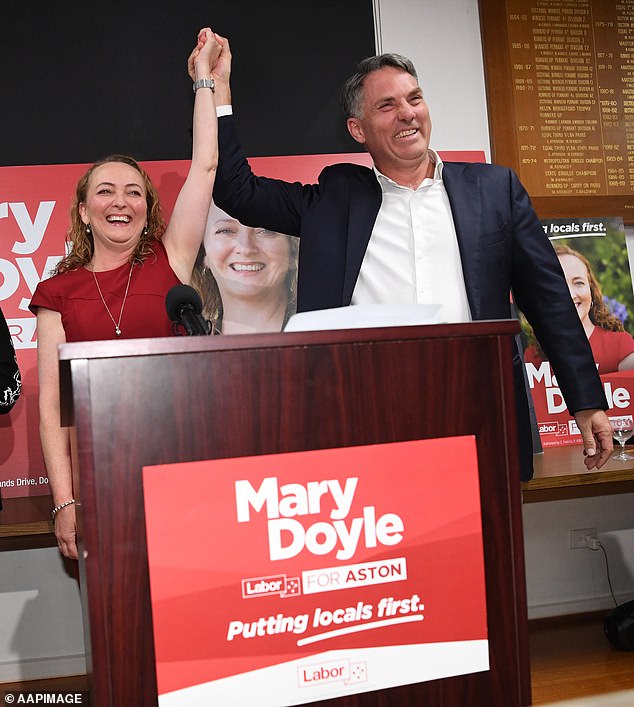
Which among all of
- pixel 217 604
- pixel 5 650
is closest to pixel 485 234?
pixel 217 604

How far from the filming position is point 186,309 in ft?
4.40

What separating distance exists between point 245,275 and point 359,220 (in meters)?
0.73

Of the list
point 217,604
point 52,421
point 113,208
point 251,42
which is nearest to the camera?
point 217,604

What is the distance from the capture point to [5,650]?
292 centimetres

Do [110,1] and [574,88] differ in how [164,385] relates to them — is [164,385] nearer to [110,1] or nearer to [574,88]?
[110,1]

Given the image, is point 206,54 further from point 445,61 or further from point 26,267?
point 445,61

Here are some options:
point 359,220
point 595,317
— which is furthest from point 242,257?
point 595,317

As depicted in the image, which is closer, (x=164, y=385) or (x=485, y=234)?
(x=164, y=385)

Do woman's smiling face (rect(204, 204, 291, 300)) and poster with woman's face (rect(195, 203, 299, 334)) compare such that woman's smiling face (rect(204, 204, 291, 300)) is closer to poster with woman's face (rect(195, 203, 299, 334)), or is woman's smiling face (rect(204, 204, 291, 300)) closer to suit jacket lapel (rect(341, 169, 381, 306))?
poster with woman's face (rect(195, 203, 299, 334))

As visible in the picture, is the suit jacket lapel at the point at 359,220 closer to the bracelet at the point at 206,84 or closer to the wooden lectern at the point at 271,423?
the bracelet at the point at 206,84

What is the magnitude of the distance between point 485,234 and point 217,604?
145 centimetres

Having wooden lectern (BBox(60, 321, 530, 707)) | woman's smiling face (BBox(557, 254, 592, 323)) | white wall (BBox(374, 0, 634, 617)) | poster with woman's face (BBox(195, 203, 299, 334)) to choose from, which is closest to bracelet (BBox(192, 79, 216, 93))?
poster with woman's face (BBox(195, 203, 299, 334))

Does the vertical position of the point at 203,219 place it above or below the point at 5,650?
above

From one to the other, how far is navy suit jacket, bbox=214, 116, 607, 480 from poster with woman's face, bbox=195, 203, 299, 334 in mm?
472
